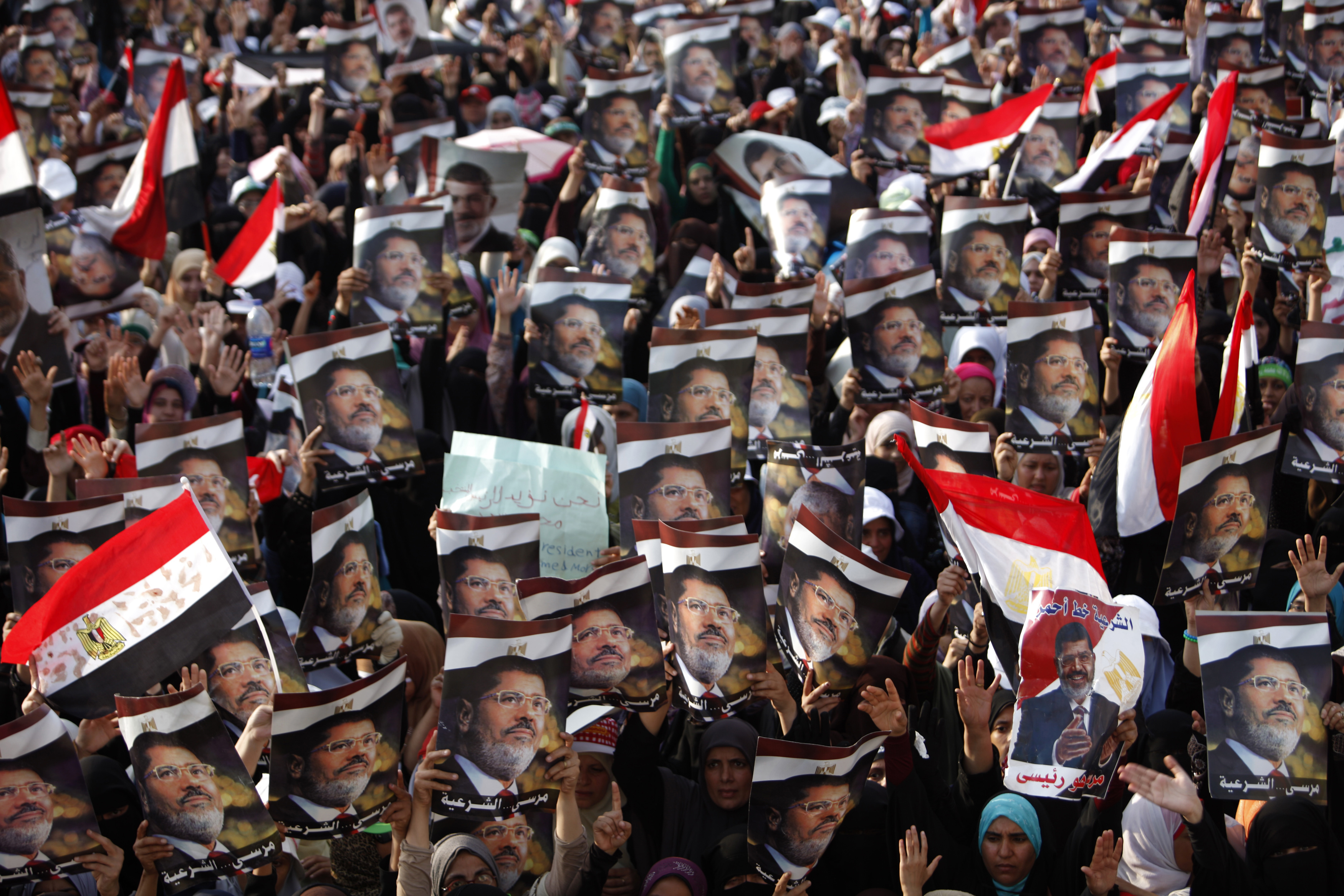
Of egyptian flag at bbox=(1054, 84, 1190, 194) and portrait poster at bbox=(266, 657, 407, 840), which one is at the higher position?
egyptian flag at bbox=(1054, 84, 1190, 194)

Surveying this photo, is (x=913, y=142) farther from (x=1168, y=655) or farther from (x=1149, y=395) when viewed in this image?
(x=1168, y=655)

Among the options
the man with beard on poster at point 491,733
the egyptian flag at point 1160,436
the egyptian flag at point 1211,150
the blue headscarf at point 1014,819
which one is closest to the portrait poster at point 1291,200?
the egyptian flag at point 1211,150

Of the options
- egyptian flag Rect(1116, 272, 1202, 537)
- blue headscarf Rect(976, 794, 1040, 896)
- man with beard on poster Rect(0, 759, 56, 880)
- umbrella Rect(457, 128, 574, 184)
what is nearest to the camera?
man with beard on poster Rect(0, 759, 56, 880)

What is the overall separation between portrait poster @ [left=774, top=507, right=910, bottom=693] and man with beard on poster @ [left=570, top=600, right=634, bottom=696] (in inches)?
23.0

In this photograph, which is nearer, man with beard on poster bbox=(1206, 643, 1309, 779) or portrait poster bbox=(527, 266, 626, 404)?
man with beard on poster bbox=(1206, 643, 1309, 779)

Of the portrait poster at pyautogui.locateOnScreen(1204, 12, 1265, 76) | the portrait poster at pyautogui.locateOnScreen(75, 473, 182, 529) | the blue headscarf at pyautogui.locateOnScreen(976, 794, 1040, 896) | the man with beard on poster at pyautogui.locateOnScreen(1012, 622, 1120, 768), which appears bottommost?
the blue headscarf at pyautogui.locateOnScreen(976, 794, 1040, 896)

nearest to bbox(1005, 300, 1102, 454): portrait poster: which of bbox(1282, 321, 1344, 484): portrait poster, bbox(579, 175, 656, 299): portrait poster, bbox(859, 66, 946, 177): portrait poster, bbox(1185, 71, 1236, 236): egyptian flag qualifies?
bbox(1282, 321, 1344, 484): portrait poster

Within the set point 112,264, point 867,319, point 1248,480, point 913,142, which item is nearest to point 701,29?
point 913,142

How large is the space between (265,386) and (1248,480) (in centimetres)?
472

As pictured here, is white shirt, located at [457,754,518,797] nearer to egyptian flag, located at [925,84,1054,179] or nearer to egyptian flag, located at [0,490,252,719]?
egyptian flag, located at [0,490,252,719]

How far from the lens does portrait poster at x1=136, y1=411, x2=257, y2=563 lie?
18.0 feet

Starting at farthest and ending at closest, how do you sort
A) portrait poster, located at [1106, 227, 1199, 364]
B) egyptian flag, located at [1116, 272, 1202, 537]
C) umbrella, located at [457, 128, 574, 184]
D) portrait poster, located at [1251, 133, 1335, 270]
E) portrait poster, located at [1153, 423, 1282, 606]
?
umbrella, located at [457, 128, 574, 184] → portrait poster, located at [1251, 133, 1335, 270] → portrait poster, located at [1106, 227, 1199, 364] → egyptian flag, located at [1116, 272, 1202, 537] → portrait poster, located at [1153, 423, 1282, 606]

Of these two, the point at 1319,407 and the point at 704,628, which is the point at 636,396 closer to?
the point at 704,628

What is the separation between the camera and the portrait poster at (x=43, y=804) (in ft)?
12.9
